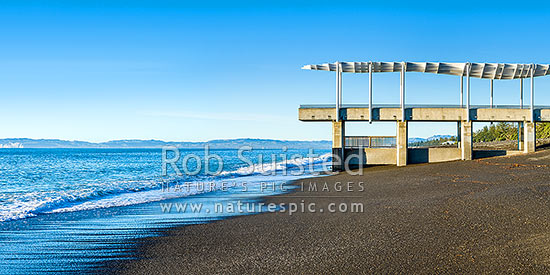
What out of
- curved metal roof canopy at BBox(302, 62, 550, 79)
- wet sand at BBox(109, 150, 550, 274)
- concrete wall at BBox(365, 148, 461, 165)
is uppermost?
curved metal roof canopy at BBox(302, 62, 550, 79)

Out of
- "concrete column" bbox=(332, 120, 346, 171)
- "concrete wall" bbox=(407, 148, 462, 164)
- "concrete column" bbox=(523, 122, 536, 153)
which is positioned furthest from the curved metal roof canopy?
"concrete wall" bbox=(407, 148, 462, 164)

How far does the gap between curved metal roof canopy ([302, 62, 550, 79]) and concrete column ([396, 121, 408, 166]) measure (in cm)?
351

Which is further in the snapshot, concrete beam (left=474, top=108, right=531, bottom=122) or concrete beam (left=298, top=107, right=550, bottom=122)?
concrete beam (left=474, top=108, right=531, bottom=122)

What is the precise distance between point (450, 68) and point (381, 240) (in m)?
22.3

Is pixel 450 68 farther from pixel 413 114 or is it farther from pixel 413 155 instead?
pixel 413 155

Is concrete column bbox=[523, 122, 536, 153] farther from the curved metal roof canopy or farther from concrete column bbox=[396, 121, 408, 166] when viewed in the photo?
A: concrete column bbox=[396, 121, 408, 166]

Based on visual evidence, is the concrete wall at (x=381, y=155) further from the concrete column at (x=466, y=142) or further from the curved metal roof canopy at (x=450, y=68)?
the curved metal roof canopy at (x=450, y=68)

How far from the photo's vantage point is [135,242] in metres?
7.68

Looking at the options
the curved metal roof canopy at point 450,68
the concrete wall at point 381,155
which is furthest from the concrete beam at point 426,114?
the curved metal roof canopy at point 450,68

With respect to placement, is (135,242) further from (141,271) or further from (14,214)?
(14,214)

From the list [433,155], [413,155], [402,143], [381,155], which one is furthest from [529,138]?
[381,155]

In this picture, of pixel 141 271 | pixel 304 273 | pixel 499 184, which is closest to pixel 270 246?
pixel 304 273

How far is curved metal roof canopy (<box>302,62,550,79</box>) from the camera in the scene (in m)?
25.9

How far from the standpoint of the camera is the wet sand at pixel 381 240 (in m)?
5.78
